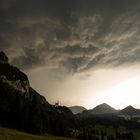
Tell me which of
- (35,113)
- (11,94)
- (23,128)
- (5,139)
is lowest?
(5,139)

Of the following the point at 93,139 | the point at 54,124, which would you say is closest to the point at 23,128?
the point at 54,124

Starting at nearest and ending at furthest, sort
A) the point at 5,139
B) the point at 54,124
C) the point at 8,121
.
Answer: the point at 5,139 < the point at 8,121 < the point at 54,124

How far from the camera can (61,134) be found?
5531 inches

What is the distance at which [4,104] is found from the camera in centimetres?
10369

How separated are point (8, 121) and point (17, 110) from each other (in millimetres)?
6676

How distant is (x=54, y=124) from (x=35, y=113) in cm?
3648

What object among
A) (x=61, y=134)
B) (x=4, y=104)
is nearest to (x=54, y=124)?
(x=61, y=134)

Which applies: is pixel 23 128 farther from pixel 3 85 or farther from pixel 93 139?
pixel 93 139

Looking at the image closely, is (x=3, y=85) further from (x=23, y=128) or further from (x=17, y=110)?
(x=23, y=128)

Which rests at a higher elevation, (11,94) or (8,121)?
(11,94)

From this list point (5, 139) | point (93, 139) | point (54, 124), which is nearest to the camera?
point (5, 139)

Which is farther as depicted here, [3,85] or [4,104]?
[3,85]

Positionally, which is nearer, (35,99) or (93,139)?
(35,99)

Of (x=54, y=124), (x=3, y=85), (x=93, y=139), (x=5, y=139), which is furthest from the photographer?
(x=93, y=139)
